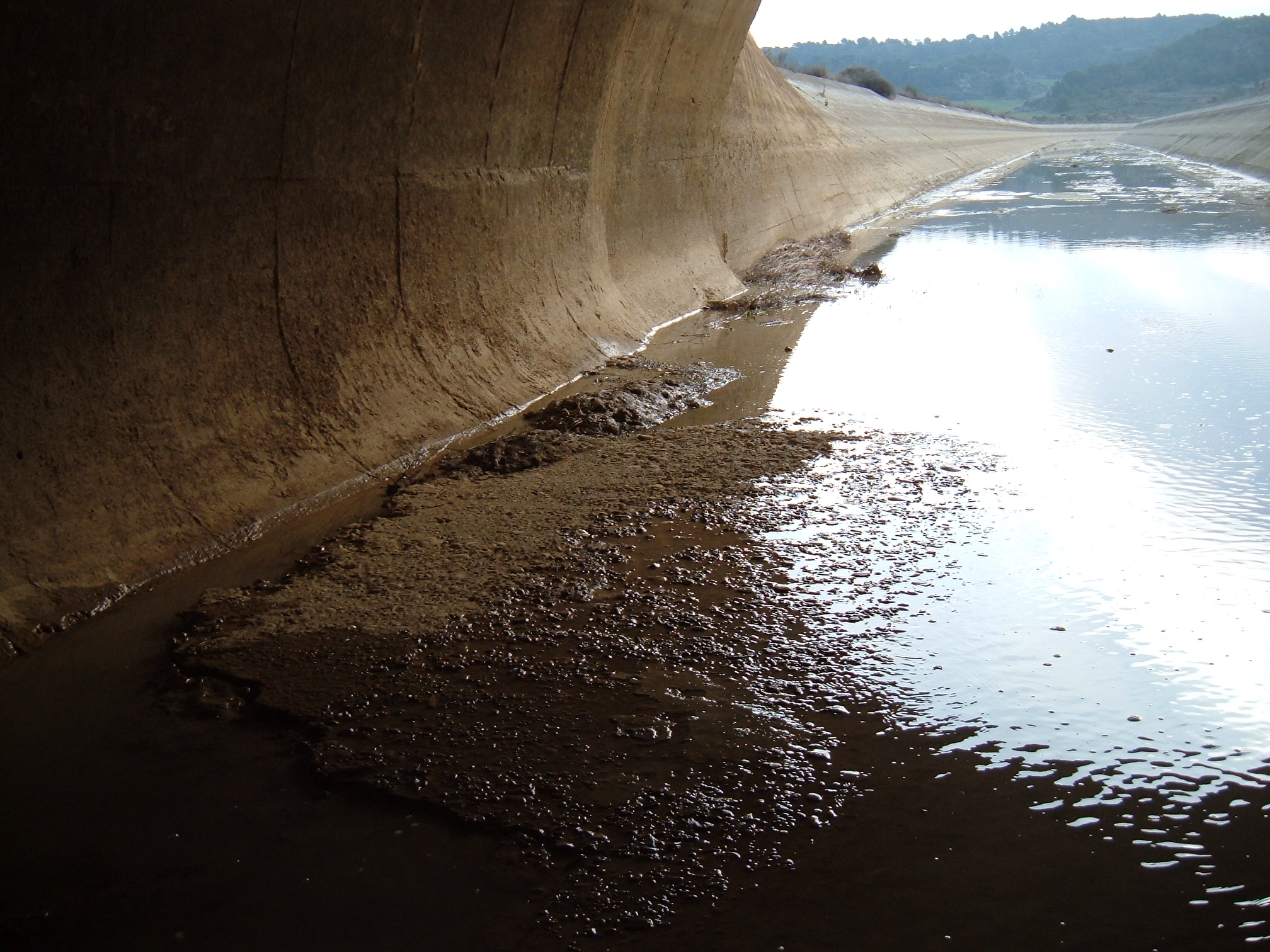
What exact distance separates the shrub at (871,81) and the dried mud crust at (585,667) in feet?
110

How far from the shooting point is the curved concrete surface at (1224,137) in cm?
2762

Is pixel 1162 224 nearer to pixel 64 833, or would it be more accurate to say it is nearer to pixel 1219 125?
pixel 64 833

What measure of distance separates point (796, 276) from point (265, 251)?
7.28 meters

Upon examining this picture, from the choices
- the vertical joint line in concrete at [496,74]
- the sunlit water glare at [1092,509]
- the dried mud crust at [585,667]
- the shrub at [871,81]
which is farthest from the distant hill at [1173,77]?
the dried mud crust at [585,667]

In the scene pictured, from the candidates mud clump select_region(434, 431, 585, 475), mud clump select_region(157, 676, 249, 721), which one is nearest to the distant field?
mud clump select_region(434, 431, 585, 475)

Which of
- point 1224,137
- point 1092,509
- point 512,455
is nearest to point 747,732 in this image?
point 1092,509

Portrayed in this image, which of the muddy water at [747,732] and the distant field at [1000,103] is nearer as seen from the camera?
the muddy water at [747,732]

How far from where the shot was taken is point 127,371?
Result: 362 cm

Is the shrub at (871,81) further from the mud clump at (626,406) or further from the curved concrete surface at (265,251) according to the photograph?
the mud clump at (626,406)

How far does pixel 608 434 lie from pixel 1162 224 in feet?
40.6

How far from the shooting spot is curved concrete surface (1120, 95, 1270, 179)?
27.6m

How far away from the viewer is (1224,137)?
34.1 m

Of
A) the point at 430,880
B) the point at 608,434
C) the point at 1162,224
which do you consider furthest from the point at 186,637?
the point at 1162,224

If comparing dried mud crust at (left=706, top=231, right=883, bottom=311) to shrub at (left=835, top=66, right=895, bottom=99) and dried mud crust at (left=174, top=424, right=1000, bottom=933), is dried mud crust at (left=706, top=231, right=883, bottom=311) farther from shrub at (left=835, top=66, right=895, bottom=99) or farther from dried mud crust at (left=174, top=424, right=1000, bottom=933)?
shrub at (left=835, top=66, right=895, bottom=99)
